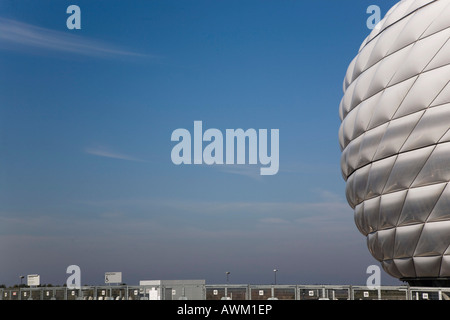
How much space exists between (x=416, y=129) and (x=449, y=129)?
1.33 m

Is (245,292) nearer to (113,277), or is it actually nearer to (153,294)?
(153,294)

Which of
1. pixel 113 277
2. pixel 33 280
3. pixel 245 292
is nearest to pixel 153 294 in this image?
pixel 245 292

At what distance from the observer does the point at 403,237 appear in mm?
20078

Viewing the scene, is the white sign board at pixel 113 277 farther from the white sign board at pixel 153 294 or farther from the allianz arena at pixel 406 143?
the allianz arena at pixel 406 143

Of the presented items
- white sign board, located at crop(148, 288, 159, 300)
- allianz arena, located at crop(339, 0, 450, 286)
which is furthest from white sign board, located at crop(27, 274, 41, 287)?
allianz arena, located at crop(339, 0, 450, 286)

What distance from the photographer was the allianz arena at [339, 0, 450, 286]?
1823 cm

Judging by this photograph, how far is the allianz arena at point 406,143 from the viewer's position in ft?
59.8

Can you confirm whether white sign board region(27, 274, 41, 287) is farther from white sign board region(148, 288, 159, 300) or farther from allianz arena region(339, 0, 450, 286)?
allianz arena region(339, 0, 450, 286)

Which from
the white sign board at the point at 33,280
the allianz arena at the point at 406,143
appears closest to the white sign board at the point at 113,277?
the white sign board at the point at 33,280

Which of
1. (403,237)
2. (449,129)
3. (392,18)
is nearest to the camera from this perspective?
(449,129)

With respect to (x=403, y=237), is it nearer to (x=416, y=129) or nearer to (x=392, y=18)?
(x=416, y=129)

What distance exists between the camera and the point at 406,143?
19.3m

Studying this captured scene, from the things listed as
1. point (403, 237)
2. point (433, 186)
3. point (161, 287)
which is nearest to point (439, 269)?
point (403, 237)
